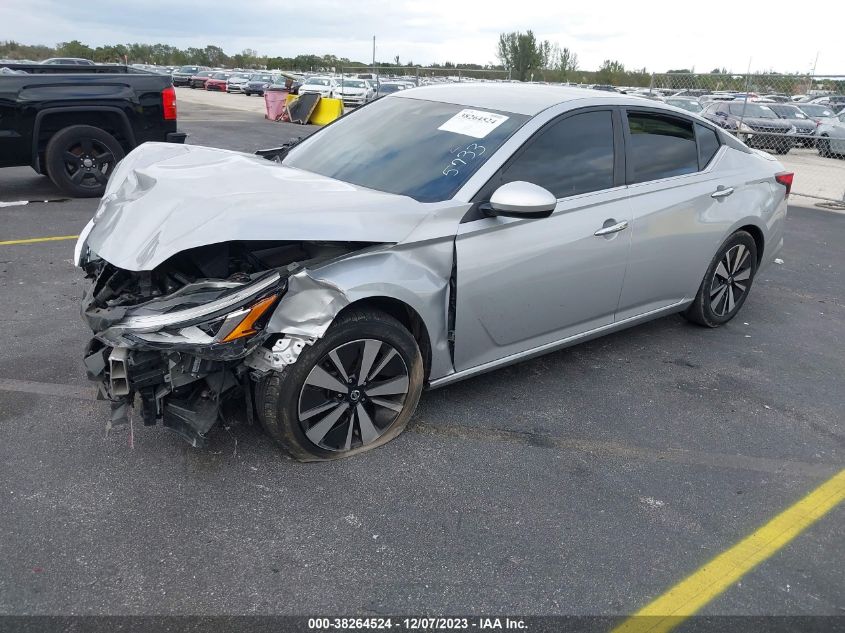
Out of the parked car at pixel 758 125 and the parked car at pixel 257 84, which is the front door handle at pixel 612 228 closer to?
the parked car at pixel 758 125

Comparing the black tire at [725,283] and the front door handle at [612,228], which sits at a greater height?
the front door handle at [612,228]

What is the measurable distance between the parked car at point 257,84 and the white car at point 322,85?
731 cm

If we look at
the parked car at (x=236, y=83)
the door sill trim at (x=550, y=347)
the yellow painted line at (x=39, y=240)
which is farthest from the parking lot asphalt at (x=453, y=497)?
the parked car at (x=236, y=83)

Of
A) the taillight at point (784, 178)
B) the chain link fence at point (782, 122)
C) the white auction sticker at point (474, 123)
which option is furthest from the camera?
the chain link fence at point (782, 122)

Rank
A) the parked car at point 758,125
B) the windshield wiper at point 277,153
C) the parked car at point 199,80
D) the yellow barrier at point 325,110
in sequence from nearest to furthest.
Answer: the windshield wiper at point 277,153 < the parked car at point 758,125 < the yellow barrier at point 325,110 < the parked car at point 199,80

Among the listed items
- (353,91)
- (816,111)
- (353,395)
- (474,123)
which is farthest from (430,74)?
(353,395)

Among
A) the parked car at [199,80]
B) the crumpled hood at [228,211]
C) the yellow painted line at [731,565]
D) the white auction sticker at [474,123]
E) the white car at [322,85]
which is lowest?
the parked car at [199,80]

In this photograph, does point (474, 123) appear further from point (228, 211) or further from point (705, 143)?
point (705, 143)

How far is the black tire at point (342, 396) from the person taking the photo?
9.74ft

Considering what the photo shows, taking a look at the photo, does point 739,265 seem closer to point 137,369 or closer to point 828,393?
point 828,393

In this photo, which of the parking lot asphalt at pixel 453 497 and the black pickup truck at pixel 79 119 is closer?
the parking lot asphalt at pixel 453 497

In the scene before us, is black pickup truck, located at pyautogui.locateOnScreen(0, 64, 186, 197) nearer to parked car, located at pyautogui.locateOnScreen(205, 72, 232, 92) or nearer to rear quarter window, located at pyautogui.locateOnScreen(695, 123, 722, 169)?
rear quarter window, located at pyautogui.locateOnScreen(695, 123, 722, 169)

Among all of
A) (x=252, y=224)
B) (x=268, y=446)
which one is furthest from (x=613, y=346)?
(x=252, y=224)

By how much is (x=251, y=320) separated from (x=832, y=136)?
21.2m
